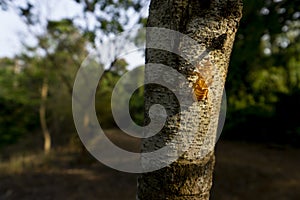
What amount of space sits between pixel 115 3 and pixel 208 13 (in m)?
2.46

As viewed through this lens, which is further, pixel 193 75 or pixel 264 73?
pixel 264 73

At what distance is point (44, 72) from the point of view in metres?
10.8

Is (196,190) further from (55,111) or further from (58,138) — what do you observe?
(58,138)

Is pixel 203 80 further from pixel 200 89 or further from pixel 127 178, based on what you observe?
pixel 127 178

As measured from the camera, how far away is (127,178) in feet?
22.7

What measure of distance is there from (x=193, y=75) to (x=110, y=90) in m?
7.69

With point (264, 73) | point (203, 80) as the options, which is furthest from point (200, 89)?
point (264, 73)

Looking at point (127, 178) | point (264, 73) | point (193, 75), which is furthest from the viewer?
point (264, 73)

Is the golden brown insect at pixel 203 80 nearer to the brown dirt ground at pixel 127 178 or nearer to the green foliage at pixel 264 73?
the green foliage at pixel 264 73

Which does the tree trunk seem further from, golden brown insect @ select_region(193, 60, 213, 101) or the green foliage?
the green foliage

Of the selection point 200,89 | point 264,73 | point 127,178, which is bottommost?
point 127,178

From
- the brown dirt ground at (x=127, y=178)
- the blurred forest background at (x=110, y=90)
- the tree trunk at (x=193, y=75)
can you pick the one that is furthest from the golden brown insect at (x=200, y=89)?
the brown dirt ground at (x=127, y=178)

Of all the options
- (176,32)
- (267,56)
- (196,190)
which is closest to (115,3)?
(176,32)

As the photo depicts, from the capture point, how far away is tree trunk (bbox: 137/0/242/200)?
1.01 m
